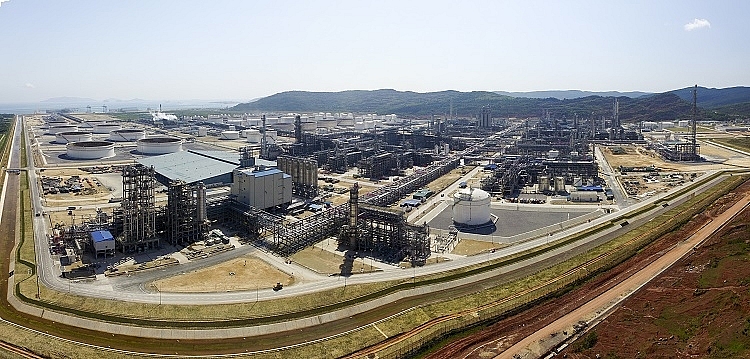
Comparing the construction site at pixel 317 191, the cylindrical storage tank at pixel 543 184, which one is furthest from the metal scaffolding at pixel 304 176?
the cylindrical storage tank at pixel 543 184

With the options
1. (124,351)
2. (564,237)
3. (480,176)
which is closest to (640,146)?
(480,176)

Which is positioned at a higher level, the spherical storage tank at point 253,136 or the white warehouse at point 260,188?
the spherical storage tank at point 253,136

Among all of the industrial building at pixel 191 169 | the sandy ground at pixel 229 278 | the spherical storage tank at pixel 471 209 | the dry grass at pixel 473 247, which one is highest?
the industrial building at pixel 191 169

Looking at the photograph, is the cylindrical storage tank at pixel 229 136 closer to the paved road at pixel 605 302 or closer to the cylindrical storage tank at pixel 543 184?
the cylindrical storage tank at pixel 543 184

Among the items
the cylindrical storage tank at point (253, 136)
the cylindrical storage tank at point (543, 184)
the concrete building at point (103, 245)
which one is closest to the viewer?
the concrete building at point (103, 245)

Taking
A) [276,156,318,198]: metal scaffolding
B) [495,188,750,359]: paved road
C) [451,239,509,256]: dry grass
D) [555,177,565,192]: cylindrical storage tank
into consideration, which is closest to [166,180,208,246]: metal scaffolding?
[276,156,318,198]: metal scaffolding
